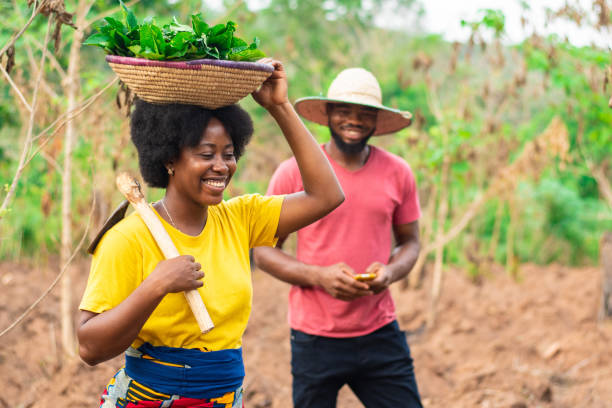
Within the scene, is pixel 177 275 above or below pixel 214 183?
below

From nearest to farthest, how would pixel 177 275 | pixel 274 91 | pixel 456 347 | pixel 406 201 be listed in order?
pixel 177 275 → pixel 274 91 → pixel 406 201 → pixel 456 347

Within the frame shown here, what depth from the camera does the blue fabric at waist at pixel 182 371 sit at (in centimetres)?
194

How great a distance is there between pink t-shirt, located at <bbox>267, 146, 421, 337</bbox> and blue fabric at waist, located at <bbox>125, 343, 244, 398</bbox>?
3.28 feet

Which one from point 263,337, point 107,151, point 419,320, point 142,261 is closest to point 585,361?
point 419,320

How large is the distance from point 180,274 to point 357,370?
4.62ft

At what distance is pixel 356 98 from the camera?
3.08m

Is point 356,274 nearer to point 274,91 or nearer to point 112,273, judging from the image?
point 274,91

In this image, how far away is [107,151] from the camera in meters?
5.20

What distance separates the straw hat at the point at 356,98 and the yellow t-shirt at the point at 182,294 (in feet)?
3.64

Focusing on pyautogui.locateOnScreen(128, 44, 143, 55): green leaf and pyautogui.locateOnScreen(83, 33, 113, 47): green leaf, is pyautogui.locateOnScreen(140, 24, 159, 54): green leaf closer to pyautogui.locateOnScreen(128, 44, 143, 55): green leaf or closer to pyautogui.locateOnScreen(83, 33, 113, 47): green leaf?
pyautogui.locateOnScreen(128, 44, 143, 55): green leaf

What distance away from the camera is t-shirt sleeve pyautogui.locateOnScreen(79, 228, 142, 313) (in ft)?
5.87

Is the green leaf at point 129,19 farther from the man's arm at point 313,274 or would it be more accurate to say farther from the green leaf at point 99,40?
the man's arm at point 313,274

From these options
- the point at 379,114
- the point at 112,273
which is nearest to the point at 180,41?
the point at 112,273

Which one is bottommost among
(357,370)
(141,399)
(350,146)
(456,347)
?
(456,347)
